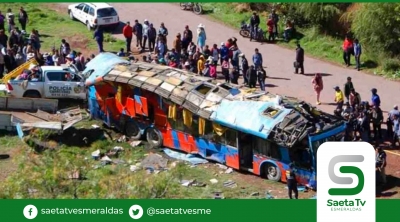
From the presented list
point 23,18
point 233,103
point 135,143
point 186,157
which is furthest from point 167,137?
point 23,18

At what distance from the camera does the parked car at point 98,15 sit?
41.7 m

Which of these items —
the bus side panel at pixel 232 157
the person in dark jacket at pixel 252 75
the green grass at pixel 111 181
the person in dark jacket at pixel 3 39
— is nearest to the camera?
the green grass at pixel 111 181

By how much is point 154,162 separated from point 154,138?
1.56m

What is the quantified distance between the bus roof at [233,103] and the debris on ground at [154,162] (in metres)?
1.97

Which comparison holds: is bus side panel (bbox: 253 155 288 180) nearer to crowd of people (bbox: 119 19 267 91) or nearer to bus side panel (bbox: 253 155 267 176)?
bus side panel (bbox: 253 155 267 176)

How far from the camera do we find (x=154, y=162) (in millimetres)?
30000

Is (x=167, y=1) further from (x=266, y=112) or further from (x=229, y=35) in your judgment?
(x=266, y=112)

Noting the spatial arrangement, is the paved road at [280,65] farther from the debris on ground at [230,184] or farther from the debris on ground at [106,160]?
the debris on ground at [106,160]

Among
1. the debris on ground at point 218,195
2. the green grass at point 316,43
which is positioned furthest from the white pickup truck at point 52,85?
the green grass at point 316,43

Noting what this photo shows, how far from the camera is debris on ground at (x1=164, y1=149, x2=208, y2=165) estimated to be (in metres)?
30.1

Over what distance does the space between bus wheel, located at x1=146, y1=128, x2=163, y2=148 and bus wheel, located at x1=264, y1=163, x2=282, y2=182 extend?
A: 14.0 feet

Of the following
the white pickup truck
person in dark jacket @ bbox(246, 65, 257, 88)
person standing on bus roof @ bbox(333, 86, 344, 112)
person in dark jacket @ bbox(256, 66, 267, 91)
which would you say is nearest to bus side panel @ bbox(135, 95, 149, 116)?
the white pickup truck

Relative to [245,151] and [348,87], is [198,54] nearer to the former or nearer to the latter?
[348,87]

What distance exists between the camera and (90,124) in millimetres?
33062
